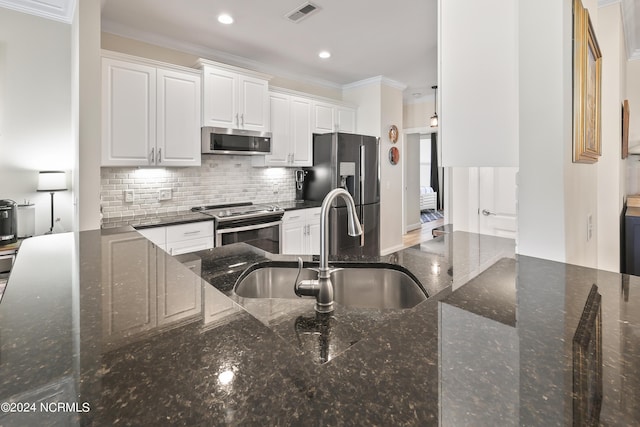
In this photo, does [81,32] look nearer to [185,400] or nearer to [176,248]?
[176,248]

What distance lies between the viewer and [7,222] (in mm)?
2516

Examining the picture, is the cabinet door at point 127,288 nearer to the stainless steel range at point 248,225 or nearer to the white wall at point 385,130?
the stainless steel range at point 248,225

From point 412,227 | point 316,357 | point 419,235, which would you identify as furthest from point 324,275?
point 412,227

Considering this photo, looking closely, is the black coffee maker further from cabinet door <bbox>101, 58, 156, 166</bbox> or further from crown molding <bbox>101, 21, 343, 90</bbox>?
crown molding <bbox>101, 21, 343, 90</bbox>

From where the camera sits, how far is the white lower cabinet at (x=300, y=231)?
158 inches

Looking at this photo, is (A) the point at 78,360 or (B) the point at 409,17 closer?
(A) the point at 78,360

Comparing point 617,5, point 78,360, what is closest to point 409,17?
point 617,5

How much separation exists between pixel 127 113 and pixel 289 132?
6.24 feet

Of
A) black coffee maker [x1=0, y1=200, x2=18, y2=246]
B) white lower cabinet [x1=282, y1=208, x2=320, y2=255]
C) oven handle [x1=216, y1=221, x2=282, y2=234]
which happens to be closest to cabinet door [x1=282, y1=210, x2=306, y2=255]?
white lower cabinet [x1=282, y1=208, x2=320, y2=255]

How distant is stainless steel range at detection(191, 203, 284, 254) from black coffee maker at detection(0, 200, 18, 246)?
4.85 ft

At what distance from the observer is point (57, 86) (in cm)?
301

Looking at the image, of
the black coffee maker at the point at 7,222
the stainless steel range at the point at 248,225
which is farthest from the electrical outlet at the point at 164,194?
the black coffee maker at the point at 7,222

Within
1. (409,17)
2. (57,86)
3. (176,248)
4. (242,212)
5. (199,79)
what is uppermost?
(409,17)

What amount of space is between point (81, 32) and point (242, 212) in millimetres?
1945
